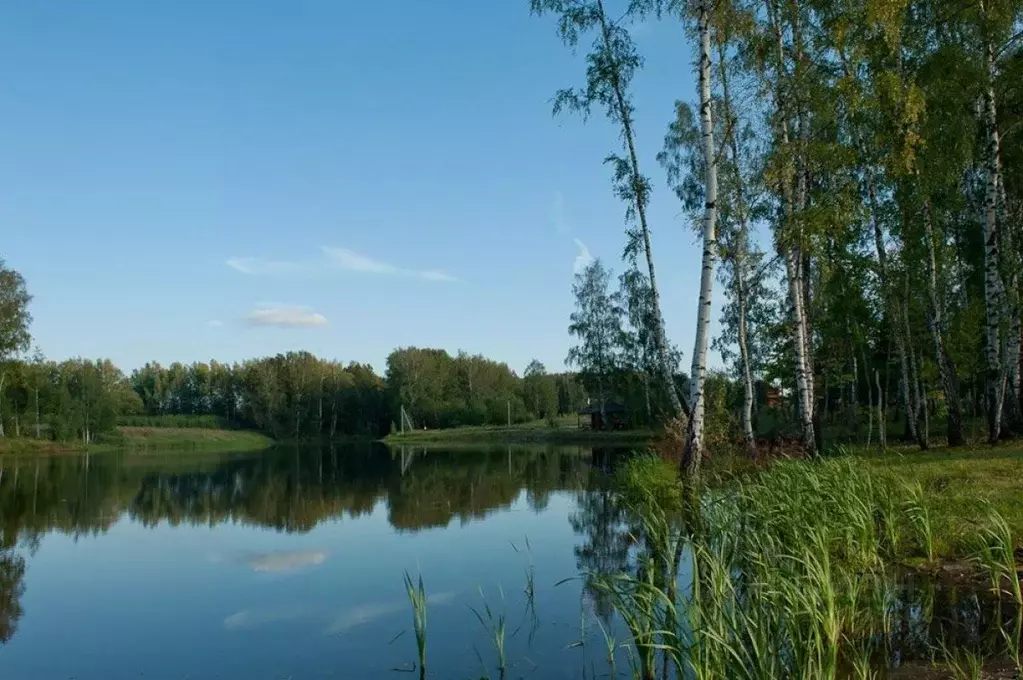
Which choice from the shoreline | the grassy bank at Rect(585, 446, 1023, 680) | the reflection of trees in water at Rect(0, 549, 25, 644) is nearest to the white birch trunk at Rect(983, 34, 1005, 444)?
the grassy bank at Rect(585, 446, 1023, 680)

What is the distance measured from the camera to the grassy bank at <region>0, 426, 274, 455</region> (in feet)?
171

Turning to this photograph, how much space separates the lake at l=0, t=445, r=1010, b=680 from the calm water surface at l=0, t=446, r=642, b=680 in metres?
0.03

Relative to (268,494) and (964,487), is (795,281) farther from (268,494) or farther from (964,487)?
(268,494)

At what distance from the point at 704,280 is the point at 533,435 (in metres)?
51.0

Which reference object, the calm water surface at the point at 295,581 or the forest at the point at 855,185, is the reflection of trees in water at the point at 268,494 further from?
the forest at the point at 855,185

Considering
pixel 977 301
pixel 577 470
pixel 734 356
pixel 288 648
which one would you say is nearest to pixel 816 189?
pixel 977 301

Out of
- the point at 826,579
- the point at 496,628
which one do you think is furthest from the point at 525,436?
the point at 826,579

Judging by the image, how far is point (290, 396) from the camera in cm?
9031

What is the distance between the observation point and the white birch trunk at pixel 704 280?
13.5 meters

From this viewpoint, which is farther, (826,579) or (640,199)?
(640,199)

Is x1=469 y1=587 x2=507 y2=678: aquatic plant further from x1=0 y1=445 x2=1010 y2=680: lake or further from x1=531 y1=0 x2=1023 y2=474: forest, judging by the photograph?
x1=531 y1=0 x2=1023 y2=474: forest

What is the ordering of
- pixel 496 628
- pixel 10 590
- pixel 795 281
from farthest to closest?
pixel 795 281, pixel 10 590, pixel 496 628

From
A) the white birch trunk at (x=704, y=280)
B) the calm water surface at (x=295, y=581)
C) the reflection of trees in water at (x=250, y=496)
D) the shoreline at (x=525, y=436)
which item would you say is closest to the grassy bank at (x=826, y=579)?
the calm water surface at (x=295, y=581)

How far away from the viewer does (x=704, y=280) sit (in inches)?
536
